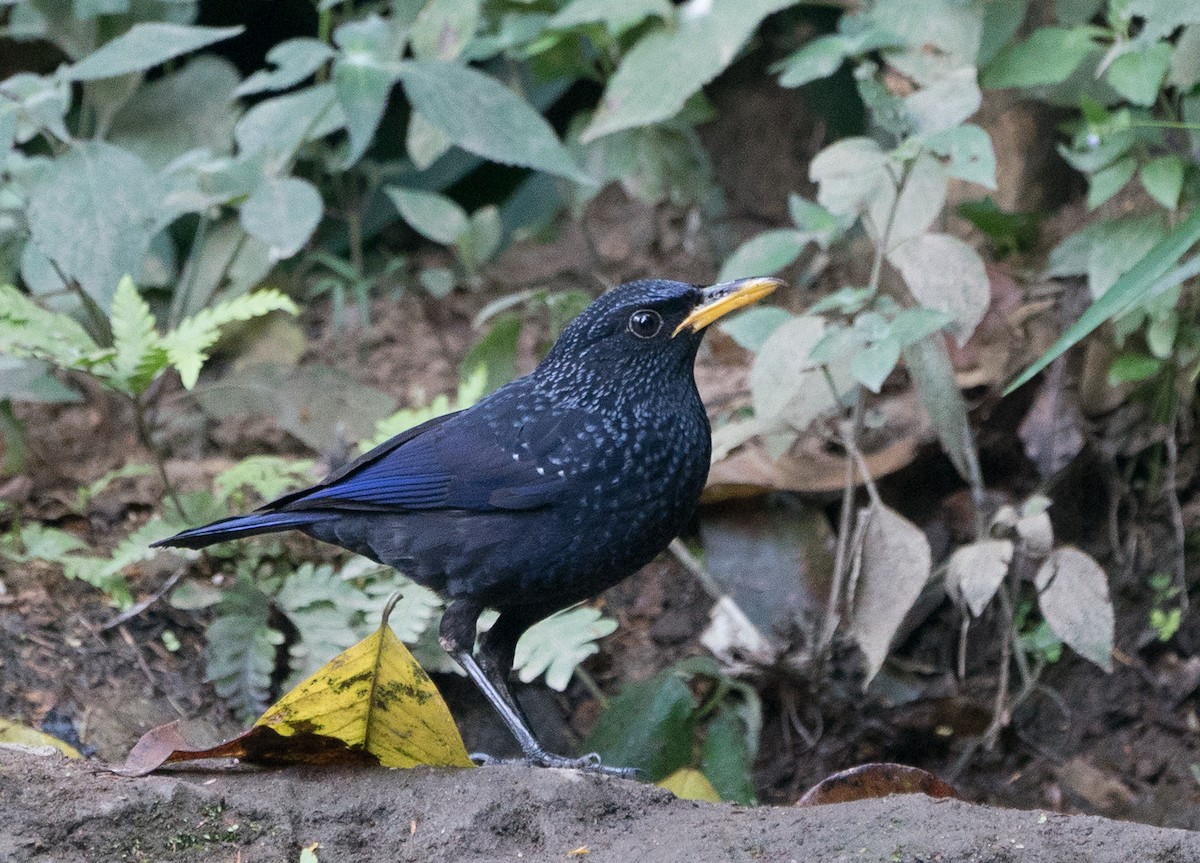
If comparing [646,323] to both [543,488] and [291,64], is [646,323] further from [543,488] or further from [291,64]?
[291,64]

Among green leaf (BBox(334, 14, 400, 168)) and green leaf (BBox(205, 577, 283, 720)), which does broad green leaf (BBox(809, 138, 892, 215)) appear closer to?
green leaf (BBox(334, 14, 400, 168))

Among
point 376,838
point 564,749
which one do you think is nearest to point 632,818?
point 376,838

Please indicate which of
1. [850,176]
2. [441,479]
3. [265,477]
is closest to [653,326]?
[441,479]

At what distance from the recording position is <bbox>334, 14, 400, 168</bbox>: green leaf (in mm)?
4484

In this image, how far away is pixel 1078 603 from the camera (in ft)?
12.0

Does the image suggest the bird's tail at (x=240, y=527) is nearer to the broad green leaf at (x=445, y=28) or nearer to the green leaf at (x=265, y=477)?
the green leaf at (x=265, y=477)

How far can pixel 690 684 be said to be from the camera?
4418 millimetres

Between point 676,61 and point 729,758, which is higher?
point 676,61

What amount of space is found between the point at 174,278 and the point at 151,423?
1.11 metres

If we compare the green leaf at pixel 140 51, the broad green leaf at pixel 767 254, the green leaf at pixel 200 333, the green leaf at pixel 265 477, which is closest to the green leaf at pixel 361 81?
the green leaf at pixel 140 51

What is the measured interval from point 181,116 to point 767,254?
9.49 feet

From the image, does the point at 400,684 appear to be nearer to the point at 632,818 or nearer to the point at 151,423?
the point at 632,818

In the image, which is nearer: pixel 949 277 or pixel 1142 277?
pixel 1142 277

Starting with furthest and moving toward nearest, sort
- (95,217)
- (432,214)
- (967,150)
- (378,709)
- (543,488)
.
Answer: (432,214) → (95,217) → (967,150) → (543,488) → (378,709)
